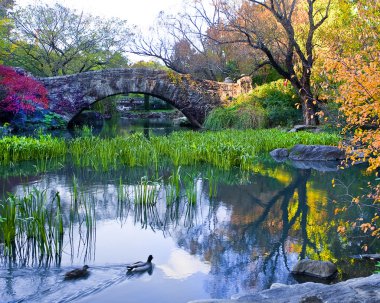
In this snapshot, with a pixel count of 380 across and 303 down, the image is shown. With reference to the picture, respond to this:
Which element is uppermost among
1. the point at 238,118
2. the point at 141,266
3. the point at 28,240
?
the point at 238,118

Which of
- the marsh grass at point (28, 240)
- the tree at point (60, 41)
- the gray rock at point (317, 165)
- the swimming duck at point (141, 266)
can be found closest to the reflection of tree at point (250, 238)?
the swimming duck at point (141, 266)

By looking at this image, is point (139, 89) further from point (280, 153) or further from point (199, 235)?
point (199, 235)

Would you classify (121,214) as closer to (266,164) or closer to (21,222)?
(21,222)

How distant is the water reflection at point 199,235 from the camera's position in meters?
3.90

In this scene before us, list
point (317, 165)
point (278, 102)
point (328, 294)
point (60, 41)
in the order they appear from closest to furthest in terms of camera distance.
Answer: point (328, 294) → point (317, 165) → point (278, 102) → point (60, 41)

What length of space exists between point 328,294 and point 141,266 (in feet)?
Result: 7.65

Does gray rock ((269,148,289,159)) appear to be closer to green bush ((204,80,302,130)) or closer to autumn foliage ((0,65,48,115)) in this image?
green bush ((204,80,302,130))

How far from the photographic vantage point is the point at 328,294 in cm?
210

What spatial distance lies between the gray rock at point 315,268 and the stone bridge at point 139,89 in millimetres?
17246

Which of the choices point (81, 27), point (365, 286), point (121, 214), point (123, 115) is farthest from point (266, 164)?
point (123, 115)

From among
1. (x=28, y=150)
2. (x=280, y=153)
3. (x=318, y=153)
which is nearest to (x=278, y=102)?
(x=280, y=153)

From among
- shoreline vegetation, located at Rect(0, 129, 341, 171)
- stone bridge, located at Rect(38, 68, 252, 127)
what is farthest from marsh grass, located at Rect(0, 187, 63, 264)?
stone bridge, located at Rect(38, 68, 252, 127)

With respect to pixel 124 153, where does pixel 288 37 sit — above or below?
→ above

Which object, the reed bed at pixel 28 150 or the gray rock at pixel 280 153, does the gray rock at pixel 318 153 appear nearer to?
the gray rock at pixel 280 153
